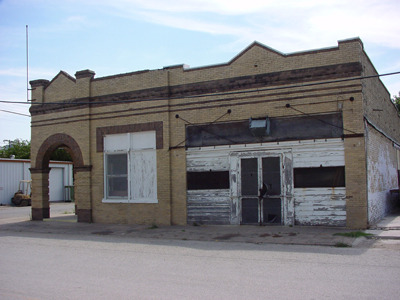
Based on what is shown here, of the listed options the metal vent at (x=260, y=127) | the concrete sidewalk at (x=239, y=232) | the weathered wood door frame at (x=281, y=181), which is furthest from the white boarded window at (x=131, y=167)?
the metal vent at (x=260, y=127)

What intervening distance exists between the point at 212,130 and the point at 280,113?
256 cm

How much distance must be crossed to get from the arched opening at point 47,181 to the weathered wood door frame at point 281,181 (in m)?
6.40

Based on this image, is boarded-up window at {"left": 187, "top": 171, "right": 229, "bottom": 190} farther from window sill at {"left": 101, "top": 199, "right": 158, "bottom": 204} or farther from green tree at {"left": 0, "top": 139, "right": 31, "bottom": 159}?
green tree at {"left": 0, "top": 139, "right": 31, "bottom": 159}

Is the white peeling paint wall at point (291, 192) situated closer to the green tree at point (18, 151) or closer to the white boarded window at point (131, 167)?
the white boarded window at point (131, 167)

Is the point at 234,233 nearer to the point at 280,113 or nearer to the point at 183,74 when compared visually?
the point at 280,113

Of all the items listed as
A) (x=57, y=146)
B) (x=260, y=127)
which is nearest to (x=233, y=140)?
(x=260, y=127)

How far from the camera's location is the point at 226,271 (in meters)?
8.06

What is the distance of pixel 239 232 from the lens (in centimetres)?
1335

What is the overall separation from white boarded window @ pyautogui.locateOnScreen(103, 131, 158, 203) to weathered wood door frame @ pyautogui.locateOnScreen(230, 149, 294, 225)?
3.22m

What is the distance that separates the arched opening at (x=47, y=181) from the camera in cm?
1791

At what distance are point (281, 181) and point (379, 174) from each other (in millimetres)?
4122

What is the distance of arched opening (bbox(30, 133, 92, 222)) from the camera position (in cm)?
1791

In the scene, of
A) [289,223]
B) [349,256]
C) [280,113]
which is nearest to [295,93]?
[280,113]

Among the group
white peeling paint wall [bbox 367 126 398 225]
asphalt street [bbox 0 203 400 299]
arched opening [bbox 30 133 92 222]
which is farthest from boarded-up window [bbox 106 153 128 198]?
white peeling paint wall [bbox 367 126 398 225]
